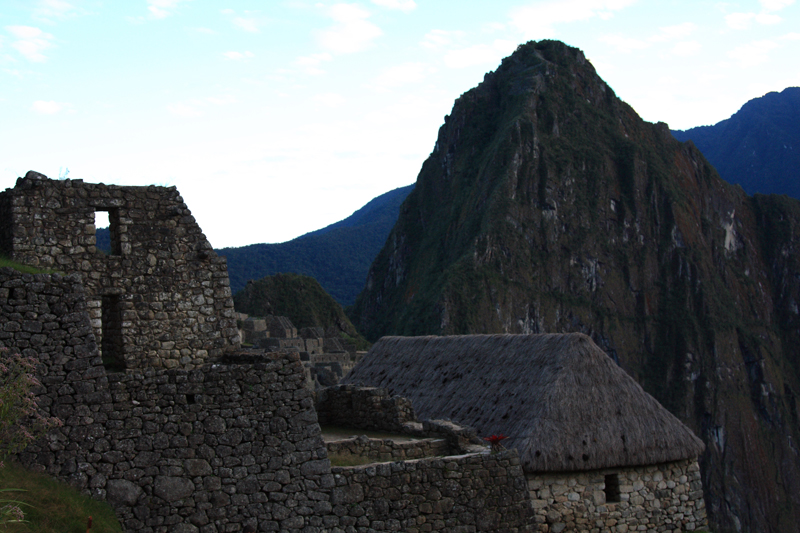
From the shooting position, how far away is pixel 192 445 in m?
7.66

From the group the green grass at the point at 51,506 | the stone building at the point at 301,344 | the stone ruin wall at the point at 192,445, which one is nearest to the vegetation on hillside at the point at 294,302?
the stone building at the point at 301,344

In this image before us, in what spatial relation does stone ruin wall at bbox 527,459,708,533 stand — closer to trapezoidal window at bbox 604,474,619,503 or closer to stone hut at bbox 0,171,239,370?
trapezoidal window at bbox 604,474,619,503

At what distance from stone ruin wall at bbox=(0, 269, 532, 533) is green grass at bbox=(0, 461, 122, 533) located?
0.14 m

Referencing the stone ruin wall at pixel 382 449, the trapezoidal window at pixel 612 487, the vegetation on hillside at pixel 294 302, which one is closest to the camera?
the stone ruin wall at pixel 382 449

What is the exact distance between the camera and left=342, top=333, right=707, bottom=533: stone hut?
1288 cm

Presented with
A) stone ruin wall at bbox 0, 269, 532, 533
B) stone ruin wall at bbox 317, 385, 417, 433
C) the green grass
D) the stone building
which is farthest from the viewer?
the stone building

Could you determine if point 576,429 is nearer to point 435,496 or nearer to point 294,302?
point 435,496

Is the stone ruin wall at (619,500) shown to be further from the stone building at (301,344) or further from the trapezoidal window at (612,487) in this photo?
the stone building at (301,344)

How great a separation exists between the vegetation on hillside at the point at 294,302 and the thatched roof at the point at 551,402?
7726 centimetres

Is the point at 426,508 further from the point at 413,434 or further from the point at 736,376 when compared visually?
the point at 736,376

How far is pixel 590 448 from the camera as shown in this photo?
1334 cm

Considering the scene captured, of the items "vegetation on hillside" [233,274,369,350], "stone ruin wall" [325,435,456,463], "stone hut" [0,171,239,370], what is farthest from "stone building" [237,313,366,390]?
"stone hut" [0,171,239,370]

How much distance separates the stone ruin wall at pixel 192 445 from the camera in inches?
284

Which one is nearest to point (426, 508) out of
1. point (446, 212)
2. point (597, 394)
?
point (597, 394)
